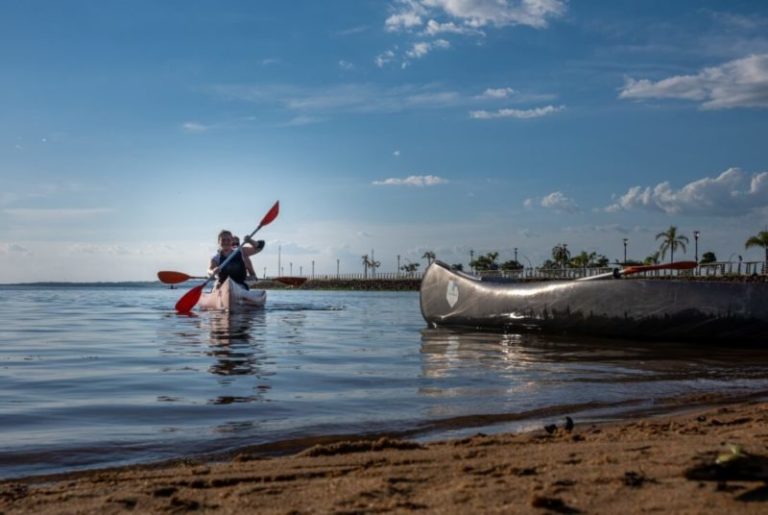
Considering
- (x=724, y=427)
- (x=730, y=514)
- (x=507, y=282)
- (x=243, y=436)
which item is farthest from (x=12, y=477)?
(x=507, y=282)

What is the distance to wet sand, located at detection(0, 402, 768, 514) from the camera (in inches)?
87.4

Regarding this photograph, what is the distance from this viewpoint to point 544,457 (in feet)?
9.45

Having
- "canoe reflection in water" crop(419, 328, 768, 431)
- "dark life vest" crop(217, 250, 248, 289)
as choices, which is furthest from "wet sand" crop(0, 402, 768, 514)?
"dark life vest" crop(217, 250, 248, 289)

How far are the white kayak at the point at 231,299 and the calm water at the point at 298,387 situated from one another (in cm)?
734

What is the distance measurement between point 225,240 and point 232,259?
2.35 feet

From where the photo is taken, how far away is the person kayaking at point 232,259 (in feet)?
58.3

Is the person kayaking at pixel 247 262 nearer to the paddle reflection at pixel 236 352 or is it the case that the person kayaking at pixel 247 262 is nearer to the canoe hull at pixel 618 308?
the paddle reflection at pixel 236 352

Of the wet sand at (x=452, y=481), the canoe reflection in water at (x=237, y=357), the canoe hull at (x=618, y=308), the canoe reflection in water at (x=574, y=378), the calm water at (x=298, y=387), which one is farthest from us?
the canoe hull at (x=618, y=308)

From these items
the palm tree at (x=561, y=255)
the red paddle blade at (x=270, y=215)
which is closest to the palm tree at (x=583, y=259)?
the palm tree at (x=561, y=255)

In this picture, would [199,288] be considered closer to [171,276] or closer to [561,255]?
[171,276]

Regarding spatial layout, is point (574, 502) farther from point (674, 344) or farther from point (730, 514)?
point (674, 344)

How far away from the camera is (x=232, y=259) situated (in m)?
17.8

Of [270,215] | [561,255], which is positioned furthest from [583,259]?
[270,215]

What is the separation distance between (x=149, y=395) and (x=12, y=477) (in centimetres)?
207
